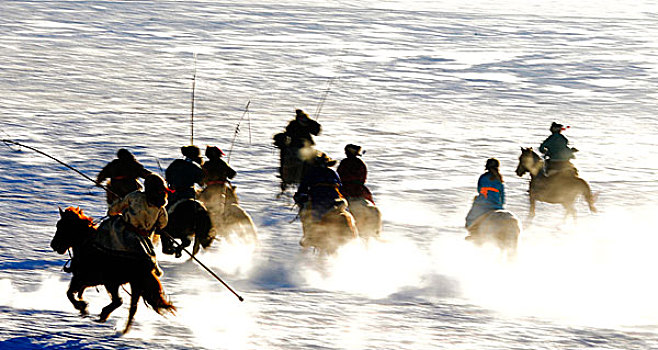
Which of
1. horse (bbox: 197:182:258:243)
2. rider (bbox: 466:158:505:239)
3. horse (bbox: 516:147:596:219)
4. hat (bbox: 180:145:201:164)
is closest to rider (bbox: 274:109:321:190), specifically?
horse (bbox: 197:182:258:243)

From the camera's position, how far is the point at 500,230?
1049 centimetres

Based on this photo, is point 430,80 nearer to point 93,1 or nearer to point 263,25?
point 263,25

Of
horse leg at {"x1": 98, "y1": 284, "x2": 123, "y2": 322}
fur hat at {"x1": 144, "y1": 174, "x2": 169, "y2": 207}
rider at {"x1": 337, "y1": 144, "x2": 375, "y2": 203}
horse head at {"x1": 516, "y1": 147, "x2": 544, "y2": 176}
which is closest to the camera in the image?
fur hat at {"x1": 144, "y1": 174, "x2": 169, "y2": 207}

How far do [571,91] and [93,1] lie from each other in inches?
1305

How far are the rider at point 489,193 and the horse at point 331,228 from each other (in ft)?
4.62

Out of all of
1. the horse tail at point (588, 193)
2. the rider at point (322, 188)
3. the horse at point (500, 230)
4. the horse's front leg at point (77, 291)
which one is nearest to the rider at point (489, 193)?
the horse at point (500, 230)

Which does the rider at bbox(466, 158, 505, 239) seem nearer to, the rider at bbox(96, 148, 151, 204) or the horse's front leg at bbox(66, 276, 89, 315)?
the rider at bbox(96, 148, 151, 204)

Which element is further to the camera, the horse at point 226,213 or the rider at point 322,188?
the horse at point 226,213

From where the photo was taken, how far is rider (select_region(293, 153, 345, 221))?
1052cm

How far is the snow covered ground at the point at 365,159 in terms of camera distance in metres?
9.08

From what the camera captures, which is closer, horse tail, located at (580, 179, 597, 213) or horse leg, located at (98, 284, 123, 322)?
horse leg, located at (98, 284, 123, 322)

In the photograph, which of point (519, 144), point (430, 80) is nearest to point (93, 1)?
point (430, 80)

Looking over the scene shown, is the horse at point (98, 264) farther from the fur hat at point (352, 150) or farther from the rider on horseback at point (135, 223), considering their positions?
the fur hat at point (352, 150)

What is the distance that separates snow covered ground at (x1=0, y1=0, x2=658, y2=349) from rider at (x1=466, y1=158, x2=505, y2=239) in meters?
0.72
